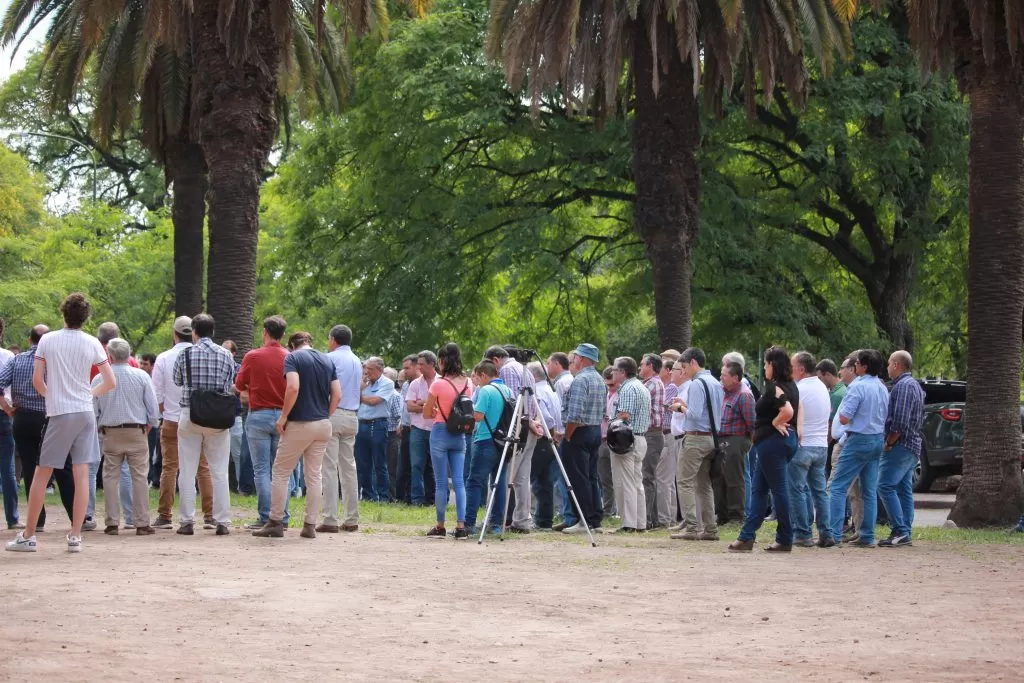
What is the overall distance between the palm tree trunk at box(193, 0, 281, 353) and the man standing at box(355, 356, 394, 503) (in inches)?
78.3

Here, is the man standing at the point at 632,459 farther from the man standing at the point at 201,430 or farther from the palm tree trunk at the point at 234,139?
the palm tree trunk at the point at 234,139

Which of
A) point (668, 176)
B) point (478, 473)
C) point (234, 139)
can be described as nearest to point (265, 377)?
point (478, 473)

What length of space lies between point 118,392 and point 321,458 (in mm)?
2132

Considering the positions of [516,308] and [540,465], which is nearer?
[540,465]

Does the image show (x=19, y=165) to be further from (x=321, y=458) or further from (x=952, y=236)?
(x=321, y=458)

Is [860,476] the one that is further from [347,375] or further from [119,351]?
[119,351]

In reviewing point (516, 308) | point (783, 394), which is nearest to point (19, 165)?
point (516, 308)

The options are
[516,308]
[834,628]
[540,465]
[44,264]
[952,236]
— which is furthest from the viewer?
[44,264]

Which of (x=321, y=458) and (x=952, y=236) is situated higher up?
(x=952, y=236)

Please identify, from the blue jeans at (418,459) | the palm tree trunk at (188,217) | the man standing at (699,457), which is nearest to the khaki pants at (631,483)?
the man standing at (699,457)

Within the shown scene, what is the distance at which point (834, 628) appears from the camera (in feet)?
31.0

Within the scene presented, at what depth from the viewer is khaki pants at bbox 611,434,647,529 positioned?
16.6 metres

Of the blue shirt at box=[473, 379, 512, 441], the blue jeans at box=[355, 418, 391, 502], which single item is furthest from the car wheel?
the blue shirt at box=[473, 379, 512, 441]

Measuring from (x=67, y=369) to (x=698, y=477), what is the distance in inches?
258
